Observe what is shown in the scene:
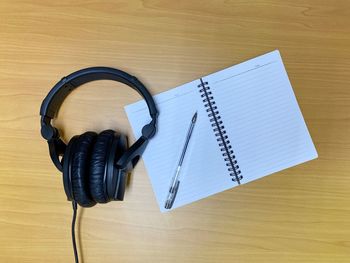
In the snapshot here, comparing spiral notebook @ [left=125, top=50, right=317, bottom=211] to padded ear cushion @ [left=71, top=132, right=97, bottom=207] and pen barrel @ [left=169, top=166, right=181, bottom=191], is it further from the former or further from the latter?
padded ear cushion @ [left=71, top=132, right=97, bottom=207]

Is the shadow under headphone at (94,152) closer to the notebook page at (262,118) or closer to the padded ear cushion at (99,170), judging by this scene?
the padded ear cushion at (99,170)

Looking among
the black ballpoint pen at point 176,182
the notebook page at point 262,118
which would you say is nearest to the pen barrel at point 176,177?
the black ballpoint pen at point 176,182

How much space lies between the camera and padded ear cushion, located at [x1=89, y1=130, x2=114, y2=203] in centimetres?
60

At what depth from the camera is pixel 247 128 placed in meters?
0.68

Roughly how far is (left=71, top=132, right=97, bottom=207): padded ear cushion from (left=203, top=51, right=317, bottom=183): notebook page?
0.87 feet

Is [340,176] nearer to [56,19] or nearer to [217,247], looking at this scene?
[217,247]

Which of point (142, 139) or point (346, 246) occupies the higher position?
point (142, 139)

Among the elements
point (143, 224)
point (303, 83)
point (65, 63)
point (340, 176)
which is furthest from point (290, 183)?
point (65, 63)

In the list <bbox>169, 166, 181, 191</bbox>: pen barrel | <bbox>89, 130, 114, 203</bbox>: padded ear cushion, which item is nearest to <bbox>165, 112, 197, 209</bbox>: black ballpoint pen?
<bbox>169, 166, 181, 191</bbox>: pen barrel

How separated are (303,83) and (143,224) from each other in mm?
424

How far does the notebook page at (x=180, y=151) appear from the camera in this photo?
0.69 m

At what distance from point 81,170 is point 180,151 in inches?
7.8

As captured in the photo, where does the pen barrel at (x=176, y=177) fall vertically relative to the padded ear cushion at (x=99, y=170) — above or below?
below

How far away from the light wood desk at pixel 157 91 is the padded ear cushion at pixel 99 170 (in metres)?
0.09
